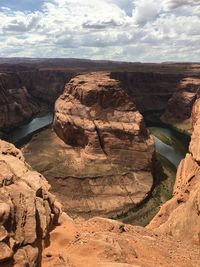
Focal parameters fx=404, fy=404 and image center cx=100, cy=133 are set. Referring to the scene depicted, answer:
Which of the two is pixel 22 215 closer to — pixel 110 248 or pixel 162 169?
pixel 110 248

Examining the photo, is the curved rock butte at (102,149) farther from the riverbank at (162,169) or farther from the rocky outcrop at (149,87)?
the rocky outcrop at (149,87)

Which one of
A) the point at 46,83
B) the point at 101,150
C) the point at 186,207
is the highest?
the point at 186,207

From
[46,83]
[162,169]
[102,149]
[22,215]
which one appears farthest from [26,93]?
[22,215]

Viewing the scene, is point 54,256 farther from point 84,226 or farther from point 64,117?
point 64,117

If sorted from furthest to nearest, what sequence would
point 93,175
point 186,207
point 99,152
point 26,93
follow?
point 26,93, point 99,152, point 93,175, point 186,207

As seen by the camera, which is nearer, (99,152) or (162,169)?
(99,152)

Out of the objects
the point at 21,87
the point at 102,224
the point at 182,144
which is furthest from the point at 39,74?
the point at 102,224

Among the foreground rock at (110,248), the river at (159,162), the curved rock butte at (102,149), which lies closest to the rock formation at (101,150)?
the curved rock butte at (102,149)
